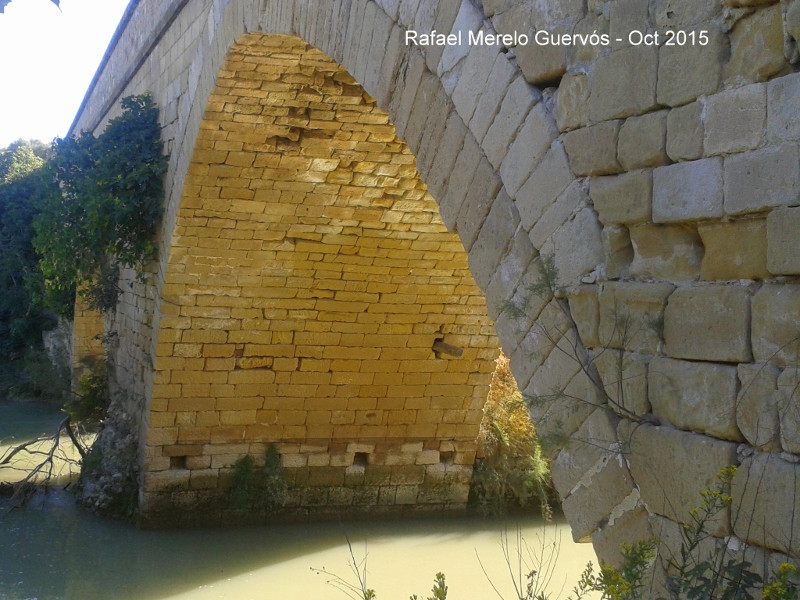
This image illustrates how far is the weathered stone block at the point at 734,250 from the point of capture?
6.86 feet

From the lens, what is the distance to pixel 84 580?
7.52m

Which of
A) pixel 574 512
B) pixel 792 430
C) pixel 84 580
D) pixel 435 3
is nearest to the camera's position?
pixel 792 430

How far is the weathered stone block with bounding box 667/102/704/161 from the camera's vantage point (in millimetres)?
2232

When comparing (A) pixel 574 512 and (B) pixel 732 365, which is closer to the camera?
(B) pixel 732 365

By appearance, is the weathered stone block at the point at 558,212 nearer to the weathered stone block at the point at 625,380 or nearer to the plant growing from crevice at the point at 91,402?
the weathered stone block at the point at 625,380

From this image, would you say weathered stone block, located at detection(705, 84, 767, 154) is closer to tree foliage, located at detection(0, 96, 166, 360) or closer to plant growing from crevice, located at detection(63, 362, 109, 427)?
tree foliage, located at detection(0, 96, 166, 360)

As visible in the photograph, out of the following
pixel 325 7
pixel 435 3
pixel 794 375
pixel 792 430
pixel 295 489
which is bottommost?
pixel 295 489

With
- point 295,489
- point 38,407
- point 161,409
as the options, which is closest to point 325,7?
point 161,409

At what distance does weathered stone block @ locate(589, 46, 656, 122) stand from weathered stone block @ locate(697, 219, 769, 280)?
0.41 m

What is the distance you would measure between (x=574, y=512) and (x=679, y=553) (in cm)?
45

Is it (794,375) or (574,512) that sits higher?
(794,375)

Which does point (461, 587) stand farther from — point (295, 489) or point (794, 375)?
point (794, 375)

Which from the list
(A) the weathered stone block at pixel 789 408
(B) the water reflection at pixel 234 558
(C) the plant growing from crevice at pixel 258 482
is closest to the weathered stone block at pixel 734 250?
(A) the weathered stone block at pixel 789 408

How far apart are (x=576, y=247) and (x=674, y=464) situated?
2.34 feet
